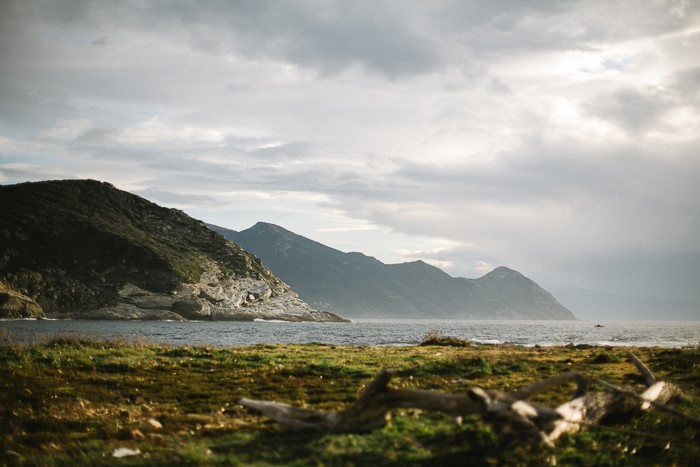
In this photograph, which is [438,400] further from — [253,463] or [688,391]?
[688,391]

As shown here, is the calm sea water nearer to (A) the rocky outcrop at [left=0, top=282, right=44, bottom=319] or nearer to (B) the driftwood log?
(A) the rocky outcrop at [left=0, top=282, right=44, bottom=319]

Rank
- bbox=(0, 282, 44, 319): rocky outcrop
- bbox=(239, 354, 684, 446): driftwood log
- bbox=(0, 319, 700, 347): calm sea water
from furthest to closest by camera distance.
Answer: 1. bbox=(0, 282, 44, 319): rocky outcrop
2. bbox=(0, 319, 700, 347): calm sea water
3. bbox=(239, 354, 684, 446): driftwood log

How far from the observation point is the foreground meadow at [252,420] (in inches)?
360

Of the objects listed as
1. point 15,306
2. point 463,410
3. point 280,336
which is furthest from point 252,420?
point 15,306

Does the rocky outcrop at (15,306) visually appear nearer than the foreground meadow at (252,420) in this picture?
No

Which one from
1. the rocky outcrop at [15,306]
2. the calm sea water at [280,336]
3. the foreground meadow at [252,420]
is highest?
the foreground meadow at [252,420]

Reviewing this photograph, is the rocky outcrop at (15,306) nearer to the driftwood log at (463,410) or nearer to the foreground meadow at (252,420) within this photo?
the foreground meadow at (252,420)

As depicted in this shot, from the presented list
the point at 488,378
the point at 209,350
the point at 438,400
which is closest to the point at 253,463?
the point at 438,400

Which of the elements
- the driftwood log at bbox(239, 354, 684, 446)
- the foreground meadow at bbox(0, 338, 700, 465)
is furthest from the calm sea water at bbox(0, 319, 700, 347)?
the driftwood log at bbox(239, 354, 684, 446)

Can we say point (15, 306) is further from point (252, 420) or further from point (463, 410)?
point (463, 410)

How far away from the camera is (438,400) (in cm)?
963

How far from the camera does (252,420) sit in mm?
12656

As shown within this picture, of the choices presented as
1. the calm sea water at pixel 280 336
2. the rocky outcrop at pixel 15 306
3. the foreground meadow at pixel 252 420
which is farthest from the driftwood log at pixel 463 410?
the rocky outcrop at pixel 15 306

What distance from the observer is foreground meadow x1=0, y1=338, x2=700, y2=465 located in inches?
360
